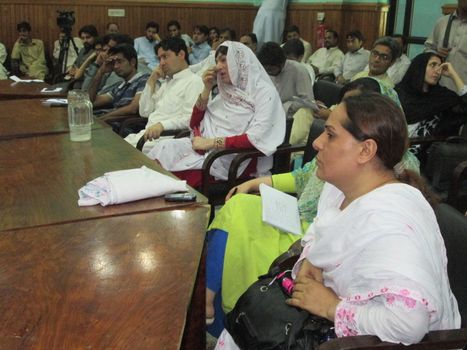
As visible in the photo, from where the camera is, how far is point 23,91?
13.5 feet

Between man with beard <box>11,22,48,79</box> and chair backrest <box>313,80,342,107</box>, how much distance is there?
487cm

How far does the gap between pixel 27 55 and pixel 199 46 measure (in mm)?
2449

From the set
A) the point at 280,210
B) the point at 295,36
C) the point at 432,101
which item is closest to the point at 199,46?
the point at 295,36

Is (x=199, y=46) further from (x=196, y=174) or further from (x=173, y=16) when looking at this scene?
(x=196, y=174)

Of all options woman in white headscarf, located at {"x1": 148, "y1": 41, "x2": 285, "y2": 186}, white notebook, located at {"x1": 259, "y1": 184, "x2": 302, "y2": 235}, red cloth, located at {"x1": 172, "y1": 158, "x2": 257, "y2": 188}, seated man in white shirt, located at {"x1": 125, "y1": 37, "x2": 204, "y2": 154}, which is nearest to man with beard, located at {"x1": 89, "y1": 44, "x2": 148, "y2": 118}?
seated man in white shirt, located at {"x1": 125, "y1": 37, "x2": 204, "y2": 154}

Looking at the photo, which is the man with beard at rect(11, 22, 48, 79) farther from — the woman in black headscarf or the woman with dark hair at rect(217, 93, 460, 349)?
the woman with dark hair at rect(217, 93, 460, 349)

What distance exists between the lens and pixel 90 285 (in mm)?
1145

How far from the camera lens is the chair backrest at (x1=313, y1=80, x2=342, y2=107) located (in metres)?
3.90

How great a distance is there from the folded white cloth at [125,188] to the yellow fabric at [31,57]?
661cm

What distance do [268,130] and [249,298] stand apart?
141 cm

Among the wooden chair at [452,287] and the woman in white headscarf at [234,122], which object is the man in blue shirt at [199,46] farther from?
the wooden chair at [452,287]

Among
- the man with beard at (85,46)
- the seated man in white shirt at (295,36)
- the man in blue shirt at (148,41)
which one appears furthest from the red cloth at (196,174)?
the man in blue shirt at (148,41)

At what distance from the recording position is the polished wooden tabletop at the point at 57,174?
158 centimetres

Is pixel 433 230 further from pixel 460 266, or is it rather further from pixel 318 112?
pixel 318 112
